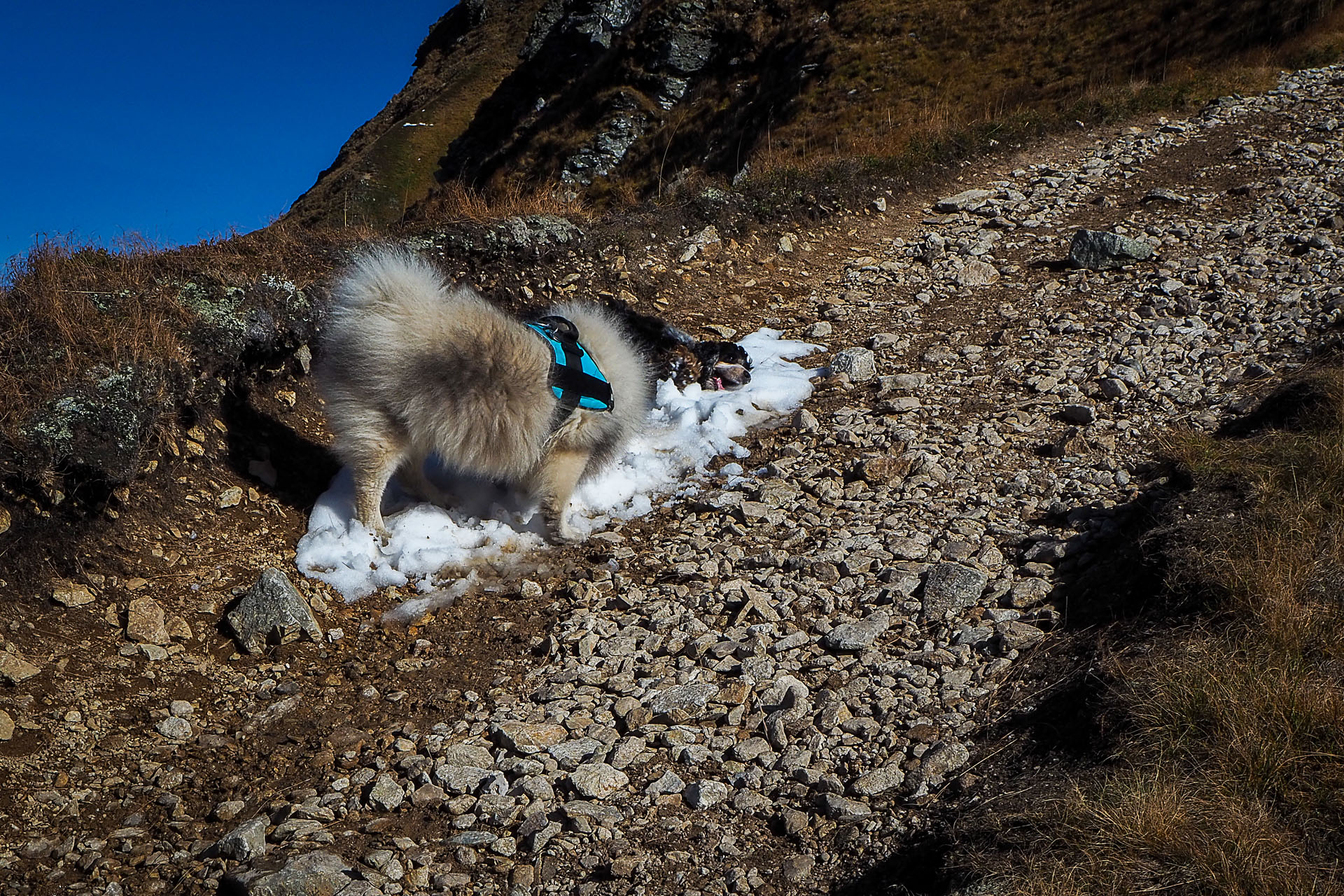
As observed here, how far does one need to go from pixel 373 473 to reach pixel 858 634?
3340 millimetres

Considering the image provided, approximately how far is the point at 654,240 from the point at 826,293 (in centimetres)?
215

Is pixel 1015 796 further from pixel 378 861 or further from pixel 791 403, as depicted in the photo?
pixel 791 403

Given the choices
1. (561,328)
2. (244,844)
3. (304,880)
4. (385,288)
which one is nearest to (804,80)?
(561,328)

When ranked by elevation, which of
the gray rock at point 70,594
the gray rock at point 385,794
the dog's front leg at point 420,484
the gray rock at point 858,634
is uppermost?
the gray rock at point 70,594

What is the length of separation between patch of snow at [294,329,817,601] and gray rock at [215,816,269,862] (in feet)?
6.15

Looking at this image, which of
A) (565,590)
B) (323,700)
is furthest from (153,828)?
(565,590)

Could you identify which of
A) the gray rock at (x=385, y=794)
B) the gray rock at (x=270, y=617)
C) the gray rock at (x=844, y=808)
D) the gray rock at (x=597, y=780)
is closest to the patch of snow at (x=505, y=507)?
the gray rock at (x=270, y=617)

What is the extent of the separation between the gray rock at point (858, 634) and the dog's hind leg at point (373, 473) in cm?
311

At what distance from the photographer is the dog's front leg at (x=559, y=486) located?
581 centimetres

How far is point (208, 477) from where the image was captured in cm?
575

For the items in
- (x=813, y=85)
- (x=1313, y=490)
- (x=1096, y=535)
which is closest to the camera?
(x=1313, y=490)

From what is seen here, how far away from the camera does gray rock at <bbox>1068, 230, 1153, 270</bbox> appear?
9250 millimetres

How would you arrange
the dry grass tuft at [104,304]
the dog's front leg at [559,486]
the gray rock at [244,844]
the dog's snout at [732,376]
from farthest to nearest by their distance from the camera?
the dog's snout at [732,376] < the dog's front leg at [559,486] < the dry grass tuft at [104,304] < the gray rock at [244,844]

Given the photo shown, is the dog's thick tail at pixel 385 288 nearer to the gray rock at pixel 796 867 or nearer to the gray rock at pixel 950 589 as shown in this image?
the gray rock at pixel 950 589
